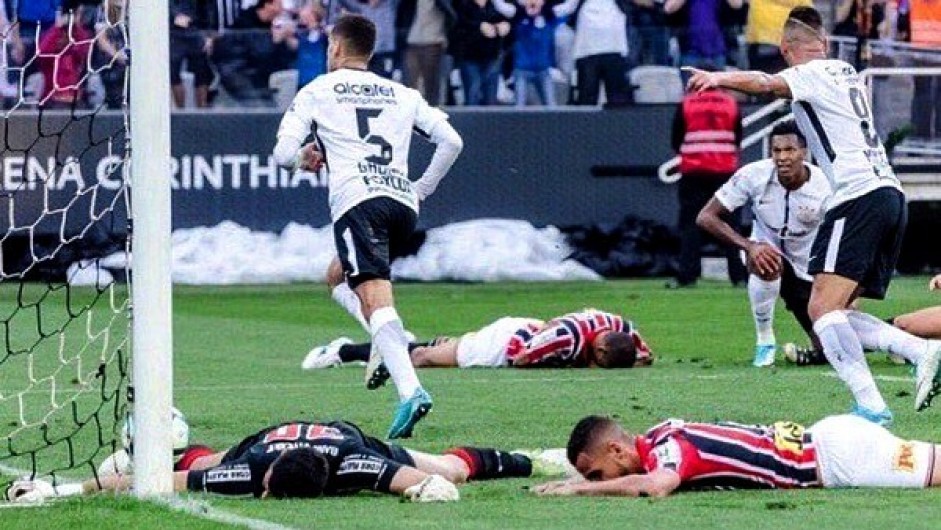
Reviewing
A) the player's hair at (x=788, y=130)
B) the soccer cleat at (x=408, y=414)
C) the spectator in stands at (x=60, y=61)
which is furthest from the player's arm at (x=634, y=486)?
the spectator in stands at (x=60, y=61)

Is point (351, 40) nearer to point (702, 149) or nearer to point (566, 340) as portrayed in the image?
point (566, 340)

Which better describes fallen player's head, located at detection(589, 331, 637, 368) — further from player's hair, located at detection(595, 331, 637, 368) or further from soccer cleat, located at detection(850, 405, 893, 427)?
soccer cleat, located at detection(850, 405, 893, 427)

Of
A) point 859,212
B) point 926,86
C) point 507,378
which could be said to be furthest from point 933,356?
point 926,86

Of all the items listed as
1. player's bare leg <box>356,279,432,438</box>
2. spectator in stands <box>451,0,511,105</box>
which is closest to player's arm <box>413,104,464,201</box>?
player's bare leg <box>356,279,432,438</box>

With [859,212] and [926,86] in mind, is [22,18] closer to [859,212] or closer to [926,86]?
[926,86]

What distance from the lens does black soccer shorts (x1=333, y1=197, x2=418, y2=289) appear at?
11469 mm

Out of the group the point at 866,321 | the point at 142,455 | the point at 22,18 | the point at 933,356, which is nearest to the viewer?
the point at 142,455

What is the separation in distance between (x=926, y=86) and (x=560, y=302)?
503 centimetres

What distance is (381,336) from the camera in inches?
448

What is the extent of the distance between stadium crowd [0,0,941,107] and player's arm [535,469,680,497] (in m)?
16.1

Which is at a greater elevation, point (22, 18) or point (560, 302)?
point (22, 18)

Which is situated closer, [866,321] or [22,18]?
[866,321]

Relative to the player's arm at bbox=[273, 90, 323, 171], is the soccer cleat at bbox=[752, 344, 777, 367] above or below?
below

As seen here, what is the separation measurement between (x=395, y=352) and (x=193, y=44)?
13.7 meters
